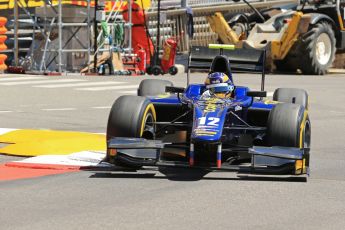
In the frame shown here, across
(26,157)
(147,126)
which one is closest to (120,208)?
(147,126)

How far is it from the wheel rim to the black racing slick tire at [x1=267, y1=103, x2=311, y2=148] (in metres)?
16.6

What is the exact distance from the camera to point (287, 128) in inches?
378

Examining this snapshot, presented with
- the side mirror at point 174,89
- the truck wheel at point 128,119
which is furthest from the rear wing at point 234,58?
the truck wheel at point 128,119

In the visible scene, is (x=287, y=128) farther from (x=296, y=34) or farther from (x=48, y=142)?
(x=296, y=34)

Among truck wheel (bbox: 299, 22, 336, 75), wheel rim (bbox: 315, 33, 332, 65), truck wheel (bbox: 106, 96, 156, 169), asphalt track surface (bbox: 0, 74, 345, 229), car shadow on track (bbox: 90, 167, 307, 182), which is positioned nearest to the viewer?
asphalt track surface (bbox: 0, 74, 345, 229)

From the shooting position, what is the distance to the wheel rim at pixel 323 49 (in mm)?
26266

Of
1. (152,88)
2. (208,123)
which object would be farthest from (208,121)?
(152,88)

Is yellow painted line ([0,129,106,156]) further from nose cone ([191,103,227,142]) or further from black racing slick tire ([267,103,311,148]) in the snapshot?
black racing slick tire ([267,103,311,148])

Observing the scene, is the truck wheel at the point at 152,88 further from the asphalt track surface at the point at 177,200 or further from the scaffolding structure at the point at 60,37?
the scaffolding structure at the point at 60,37

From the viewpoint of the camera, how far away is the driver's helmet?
35.2 feet

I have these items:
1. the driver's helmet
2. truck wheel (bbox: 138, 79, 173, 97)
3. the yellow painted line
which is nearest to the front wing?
the driver's helmet

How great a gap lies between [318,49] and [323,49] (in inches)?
10.8

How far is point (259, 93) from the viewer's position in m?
10.5

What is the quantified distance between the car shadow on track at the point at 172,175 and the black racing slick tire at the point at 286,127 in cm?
35
